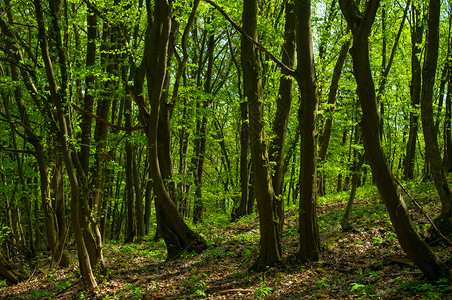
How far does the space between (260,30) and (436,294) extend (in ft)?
24.3

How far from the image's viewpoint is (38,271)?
9992mm

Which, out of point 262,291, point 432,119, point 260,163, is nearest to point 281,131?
point 260,163

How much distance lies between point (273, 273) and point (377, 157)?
3.38 metres

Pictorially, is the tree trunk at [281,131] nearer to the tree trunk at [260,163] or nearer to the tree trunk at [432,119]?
the tree trunk at [260,163]

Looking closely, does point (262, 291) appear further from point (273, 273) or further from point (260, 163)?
point (260, 163)

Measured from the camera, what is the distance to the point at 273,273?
7.09m

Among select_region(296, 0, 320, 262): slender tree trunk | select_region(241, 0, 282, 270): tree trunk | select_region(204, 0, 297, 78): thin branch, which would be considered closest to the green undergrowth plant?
select_region(241, 0, 282, 270): tree trunk

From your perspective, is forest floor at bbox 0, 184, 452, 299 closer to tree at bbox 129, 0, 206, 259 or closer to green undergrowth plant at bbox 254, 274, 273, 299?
green undergrowth plant at bbox 254, 274, 273, 299

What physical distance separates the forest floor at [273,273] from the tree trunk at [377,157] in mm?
367

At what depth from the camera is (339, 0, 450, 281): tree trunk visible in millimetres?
4777

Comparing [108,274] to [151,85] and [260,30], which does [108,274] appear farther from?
[260,30]

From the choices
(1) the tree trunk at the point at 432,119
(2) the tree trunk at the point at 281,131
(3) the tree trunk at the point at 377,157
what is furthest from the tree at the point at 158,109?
(1) the tree trunk at the point at 432,119

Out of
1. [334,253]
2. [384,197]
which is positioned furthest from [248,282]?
[384,197]

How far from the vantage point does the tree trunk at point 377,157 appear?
188 inches
